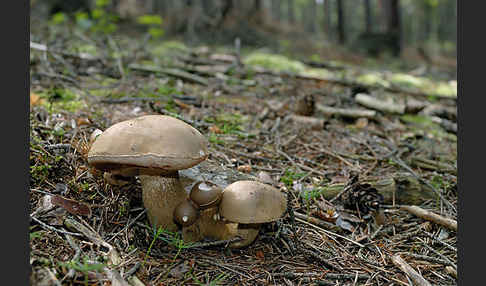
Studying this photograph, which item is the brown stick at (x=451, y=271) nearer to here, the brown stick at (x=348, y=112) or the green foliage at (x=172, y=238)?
the green foliage at (x=172, y=238)

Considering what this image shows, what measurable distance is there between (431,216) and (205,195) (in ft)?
6.18

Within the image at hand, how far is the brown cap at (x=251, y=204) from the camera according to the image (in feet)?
6.49

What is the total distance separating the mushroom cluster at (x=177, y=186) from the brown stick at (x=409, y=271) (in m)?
0.84

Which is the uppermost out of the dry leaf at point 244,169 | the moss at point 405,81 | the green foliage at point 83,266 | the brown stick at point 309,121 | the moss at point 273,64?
the moss at point 273,64

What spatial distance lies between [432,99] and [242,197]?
6406 millimetres

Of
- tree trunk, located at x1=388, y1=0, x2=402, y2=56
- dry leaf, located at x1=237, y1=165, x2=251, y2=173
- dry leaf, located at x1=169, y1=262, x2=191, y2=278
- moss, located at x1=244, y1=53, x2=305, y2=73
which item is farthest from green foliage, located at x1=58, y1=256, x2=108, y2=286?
tree trunk, located at x1=388, y1=0, x2=402, y2=56

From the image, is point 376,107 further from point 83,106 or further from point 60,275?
point 60,275

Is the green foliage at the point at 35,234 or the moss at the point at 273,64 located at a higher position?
the moss at the point at 273,64

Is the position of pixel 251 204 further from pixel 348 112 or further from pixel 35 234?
pixel 348 112

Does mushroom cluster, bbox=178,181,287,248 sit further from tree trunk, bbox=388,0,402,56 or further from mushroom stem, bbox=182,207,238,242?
tree trunk, bbox=388,0,402,56

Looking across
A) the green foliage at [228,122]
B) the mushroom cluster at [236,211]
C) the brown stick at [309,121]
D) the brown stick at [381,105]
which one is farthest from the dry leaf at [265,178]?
the brown stick at [381,105]

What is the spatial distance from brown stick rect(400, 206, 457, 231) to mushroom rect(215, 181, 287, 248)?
136 cm

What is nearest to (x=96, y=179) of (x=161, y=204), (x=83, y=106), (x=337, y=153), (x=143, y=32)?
(x=161, y=204)

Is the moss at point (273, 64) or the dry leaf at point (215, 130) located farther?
the moss at point (273, 64)
